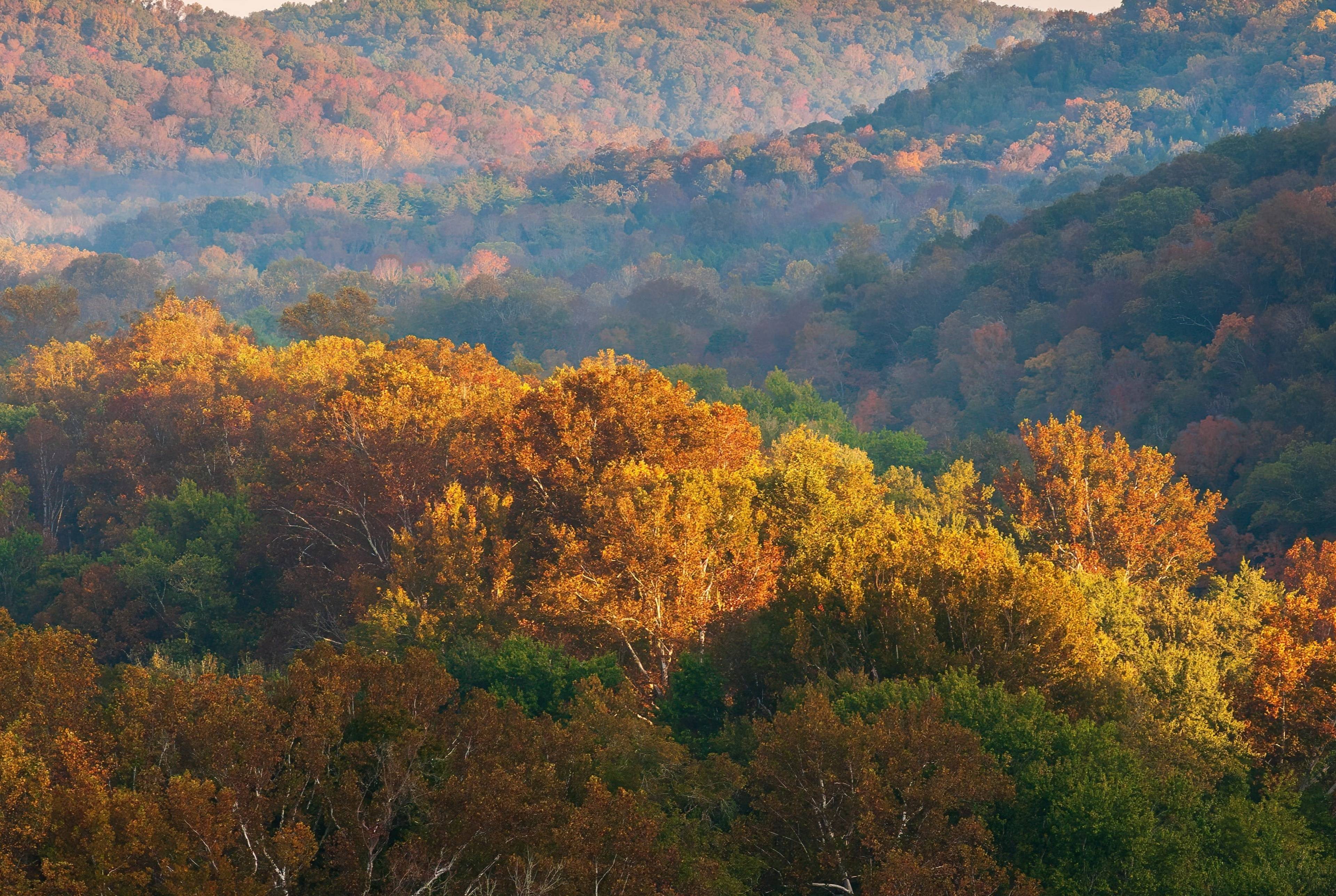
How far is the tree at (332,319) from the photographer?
234ft

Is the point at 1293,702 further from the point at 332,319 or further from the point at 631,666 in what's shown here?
the point at 332,319

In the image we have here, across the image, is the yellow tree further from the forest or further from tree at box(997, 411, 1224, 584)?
tree at box(997, 411, 1224, 584)

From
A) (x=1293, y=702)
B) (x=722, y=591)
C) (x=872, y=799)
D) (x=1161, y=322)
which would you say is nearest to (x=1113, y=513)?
(x=1293, y=702)

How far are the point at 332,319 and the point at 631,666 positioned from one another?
44.7 m

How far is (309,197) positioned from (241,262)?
26.8 m

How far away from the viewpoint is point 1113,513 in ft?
127

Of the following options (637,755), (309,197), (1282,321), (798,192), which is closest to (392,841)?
(637,755)

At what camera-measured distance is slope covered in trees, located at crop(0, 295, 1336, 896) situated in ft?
62.1

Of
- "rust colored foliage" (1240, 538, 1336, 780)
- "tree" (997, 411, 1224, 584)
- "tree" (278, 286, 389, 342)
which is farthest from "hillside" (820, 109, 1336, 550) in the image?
"tree" (278, 286, 389, 342)

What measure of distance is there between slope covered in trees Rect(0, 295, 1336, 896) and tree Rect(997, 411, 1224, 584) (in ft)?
0.39

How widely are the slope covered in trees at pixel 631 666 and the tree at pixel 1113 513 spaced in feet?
0.39

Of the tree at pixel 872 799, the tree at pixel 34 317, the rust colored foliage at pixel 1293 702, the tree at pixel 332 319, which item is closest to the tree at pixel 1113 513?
the rust colored foliage at pixel 1293 702

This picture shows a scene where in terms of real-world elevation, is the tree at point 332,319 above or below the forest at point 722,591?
below

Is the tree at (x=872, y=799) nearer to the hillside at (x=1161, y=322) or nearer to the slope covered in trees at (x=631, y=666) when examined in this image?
the slope covered in trees at (x=631, y=666)
